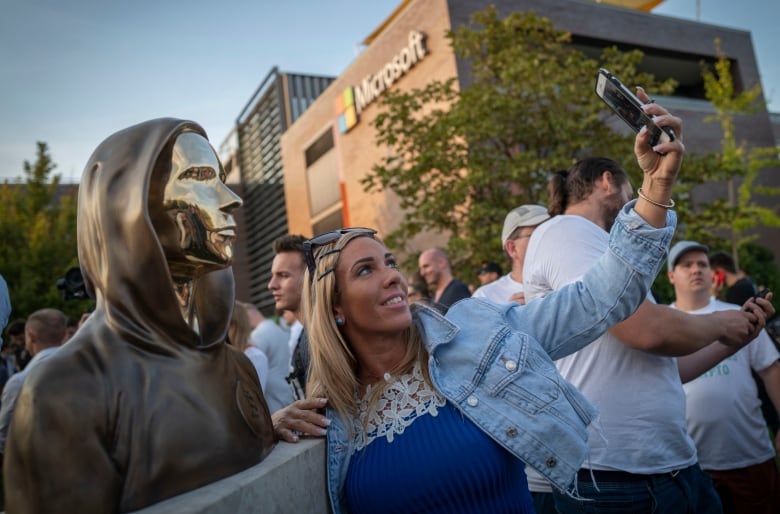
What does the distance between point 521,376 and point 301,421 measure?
0.67 m

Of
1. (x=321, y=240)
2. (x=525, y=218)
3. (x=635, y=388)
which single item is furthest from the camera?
(x=525, y=218)

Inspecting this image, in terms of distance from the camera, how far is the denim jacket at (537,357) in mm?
1794

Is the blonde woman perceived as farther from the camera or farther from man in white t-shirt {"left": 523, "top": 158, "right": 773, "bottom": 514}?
the camera

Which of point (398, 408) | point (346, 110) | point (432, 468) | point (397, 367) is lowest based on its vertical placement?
point (432, 468)

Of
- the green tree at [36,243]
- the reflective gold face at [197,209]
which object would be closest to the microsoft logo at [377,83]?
the green tree at [36,243]

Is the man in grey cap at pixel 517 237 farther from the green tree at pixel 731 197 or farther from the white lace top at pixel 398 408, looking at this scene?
the green tree at pixel 731 197

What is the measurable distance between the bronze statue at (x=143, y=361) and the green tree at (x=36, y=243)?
49.6ft

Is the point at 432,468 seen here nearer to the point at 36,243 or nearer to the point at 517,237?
the point at 517,237

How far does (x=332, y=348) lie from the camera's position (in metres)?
2.05

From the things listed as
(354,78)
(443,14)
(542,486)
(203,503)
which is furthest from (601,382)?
(354,78)

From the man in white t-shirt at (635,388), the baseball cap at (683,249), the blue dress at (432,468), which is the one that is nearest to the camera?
Answer: the blue dress at (432,468)

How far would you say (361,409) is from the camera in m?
1.99

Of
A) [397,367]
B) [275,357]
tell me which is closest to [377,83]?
[275,357]

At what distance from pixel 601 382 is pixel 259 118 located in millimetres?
29368
